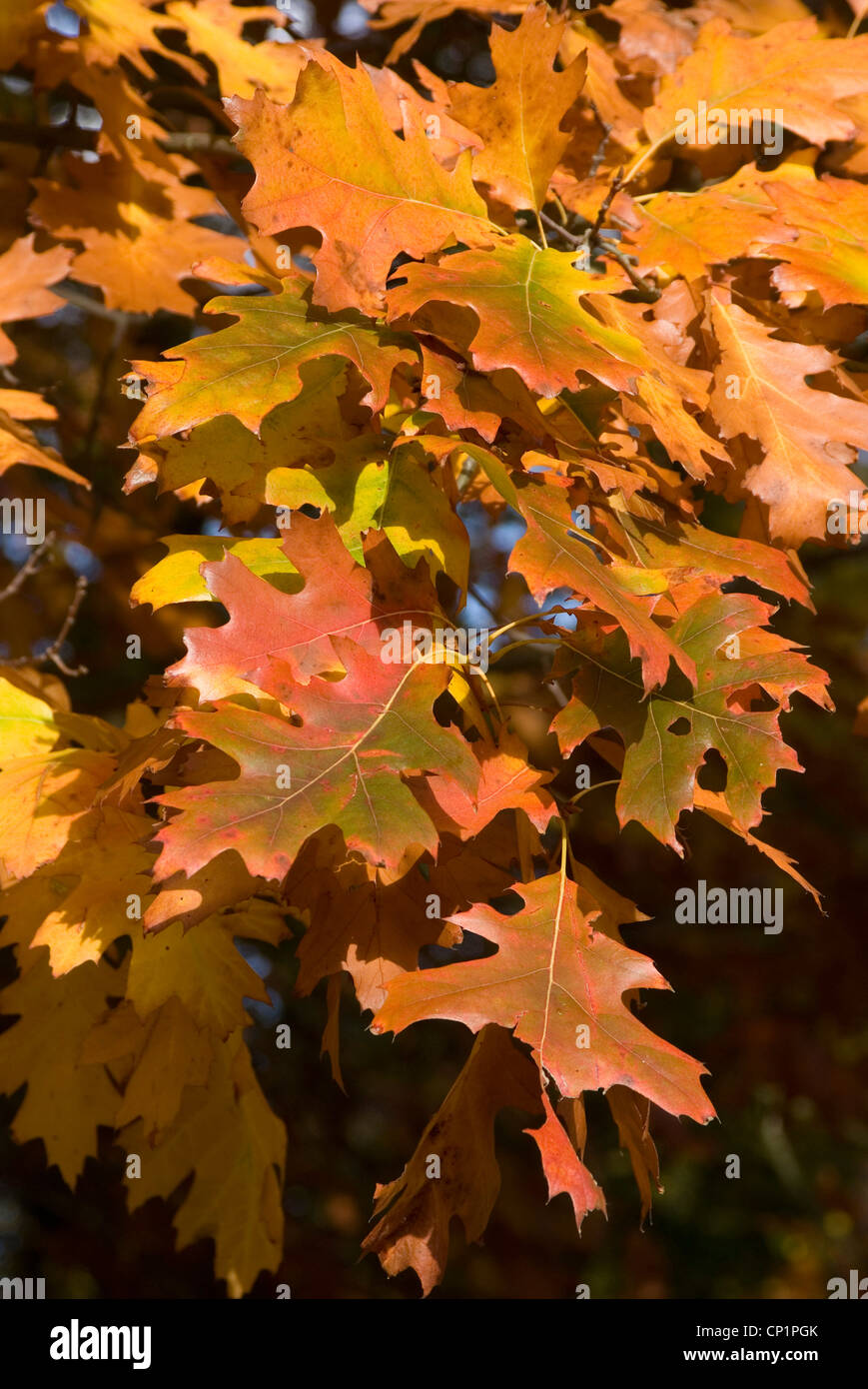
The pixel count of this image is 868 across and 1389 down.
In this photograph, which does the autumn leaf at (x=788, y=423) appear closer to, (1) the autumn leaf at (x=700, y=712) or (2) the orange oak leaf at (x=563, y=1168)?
(1) the autumn leaf at (x=700, y=712)

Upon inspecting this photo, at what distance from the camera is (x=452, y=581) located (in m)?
1.42

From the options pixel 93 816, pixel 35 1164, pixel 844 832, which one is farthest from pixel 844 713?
pixel 93 816

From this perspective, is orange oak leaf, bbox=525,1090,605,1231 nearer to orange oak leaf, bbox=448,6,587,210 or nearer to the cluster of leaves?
the cluster of leaves

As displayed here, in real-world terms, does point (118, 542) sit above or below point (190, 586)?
below

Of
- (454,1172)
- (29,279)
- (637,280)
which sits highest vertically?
(637,280)

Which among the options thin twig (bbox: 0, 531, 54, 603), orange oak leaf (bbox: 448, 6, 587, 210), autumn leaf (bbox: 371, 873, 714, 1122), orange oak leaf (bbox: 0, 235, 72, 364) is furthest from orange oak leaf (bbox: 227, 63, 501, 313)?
thin twig (bbox: 0, 531, 54, 603)

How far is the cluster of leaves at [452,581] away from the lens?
117 centimetres

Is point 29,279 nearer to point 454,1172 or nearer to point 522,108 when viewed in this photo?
point 522,108

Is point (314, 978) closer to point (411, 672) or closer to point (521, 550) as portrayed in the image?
point (411, 672)

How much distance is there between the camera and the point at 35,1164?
12.4 feet

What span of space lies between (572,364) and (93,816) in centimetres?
75

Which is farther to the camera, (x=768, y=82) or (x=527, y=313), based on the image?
(x=768, y=82)

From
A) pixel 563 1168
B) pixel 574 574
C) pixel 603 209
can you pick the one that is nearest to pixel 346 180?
pixel 603 209

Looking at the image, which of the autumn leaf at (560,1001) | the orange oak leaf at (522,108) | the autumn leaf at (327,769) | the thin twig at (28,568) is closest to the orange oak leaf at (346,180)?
the orange oak leaf at (522,108)
